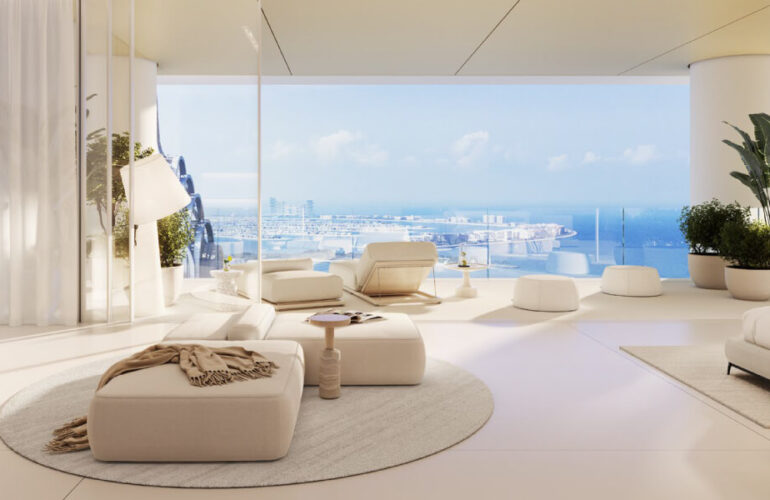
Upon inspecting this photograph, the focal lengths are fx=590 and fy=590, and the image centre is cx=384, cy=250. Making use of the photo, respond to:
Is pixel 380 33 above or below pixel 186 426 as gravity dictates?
above

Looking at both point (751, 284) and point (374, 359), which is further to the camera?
point (751, 284)

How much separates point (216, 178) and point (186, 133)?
1.56 feet

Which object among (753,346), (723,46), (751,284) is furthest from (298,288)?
(723,46)

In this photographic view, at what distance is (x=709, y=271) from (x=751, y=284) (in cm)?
93

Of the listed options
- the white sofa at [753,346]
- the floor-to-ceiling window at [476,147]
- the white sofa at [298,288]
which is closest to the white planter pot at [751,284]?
the white sofa at [753,346]

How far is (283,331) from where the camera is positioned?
3.51m

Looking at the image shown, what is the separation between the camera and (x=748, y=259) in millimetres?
6637

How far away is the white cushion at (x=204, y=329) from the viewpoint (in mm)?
3357

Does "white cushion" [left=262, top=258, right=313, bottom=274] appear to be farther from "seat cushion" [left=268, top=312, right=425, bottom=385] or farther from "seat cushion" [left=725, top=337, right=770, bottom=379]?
"seat cushion" [left=725, top=337, right=770, bottom=379]

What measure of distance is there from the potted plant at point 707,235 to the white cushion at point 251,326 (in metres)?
5.93

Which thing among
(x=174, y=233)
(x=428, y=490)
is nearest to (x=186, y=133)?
(x=174, y=233)

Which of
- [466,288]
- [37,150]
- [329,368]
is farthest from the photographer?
[466,288]

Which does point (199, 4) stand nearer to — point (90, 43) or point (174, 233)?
point (90, 43)

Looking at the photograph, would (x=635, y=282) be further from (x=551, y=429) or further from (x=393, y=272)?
(x=551, y=429)
